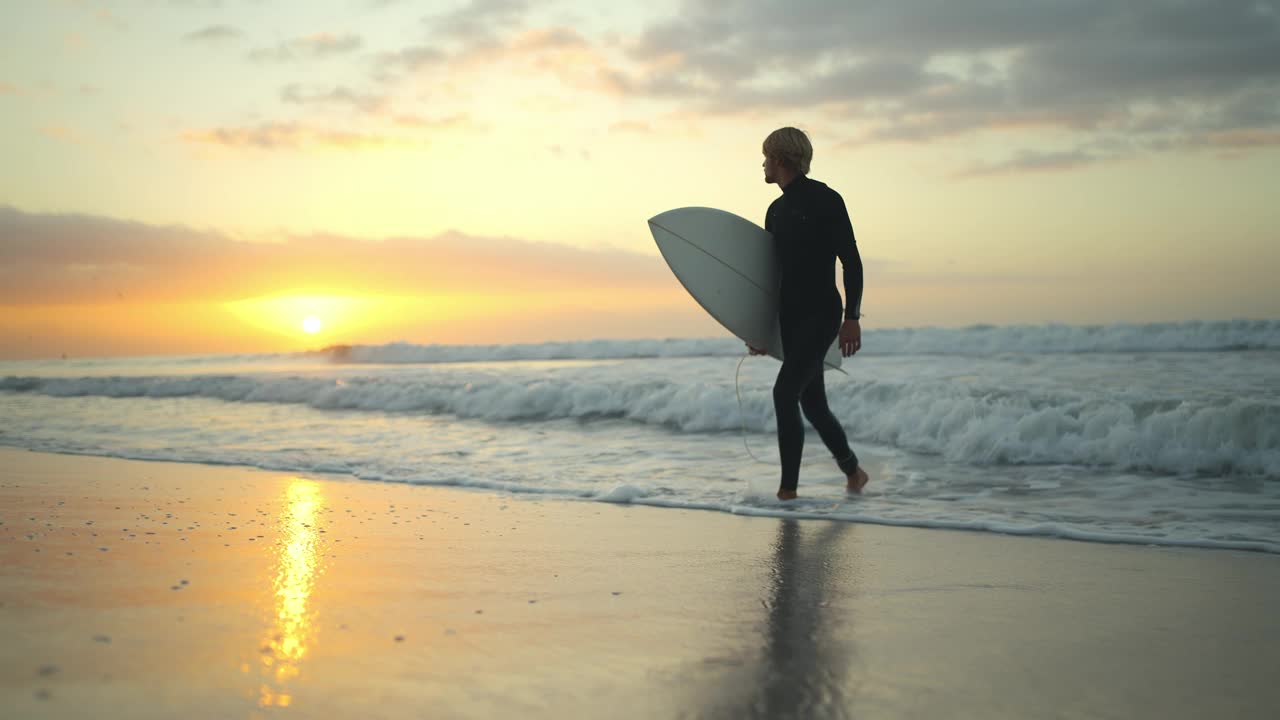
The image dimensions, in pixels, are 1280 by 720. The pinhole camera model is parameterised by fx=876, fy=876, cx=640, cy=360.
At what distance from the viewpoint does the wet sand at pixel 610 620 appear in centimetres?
170

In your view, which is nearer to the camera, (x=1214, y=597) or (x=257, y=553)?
(x=1214, y=597)

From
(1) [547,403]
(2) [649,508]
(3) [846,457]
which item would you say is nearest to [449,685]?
(2) [649,508]

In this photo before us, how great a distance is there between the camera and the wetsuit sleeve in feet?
13.9

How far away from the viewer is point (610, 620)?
228 centimetres

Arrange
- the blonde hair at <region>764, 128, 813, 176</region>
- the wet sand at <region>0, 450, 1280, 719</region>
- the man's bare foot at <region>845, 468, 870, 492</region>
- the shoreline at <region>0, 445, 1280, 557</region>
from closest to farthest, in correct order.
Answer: the wet sand at <region>0, 450, 1280, 719</region>, the shoreline at <region>0, 445, 1280, 557</region>, the blonde hair at <region>764, 128, 813, 176</region>, the man's bare foot at <region>845, 468, 870, 492</region>

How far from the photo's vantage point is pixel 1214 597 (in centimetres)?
257

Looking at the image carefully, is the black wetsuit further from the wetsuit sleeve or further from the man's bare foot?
the man's bare foot

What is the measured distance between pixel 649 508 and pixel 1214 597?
2383 millimetres

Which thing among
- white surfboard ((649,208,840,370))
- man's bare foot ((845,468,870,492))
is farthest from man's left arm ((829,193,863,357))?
man's bare foot ((845,468,870,492))

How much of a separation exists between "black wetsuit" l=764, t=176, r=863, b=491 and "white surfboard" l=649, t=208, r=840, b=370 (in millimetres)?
320

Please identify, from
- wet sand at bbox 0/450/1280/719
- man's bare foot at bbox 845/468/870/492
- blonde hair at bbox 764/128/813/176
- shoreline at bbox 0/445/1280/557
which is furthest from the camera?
man's bare foot at bbox 845/468/870/492

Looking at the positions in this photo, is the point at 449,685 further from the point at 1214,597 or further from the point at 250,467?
the point at 250,467

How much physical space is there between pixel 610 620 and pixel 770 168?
2.67 meters

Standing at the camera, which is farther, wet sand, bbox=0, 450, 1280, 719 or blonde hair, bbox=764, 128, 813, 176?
blonde hair, bbox=764, 128, 813, 176
